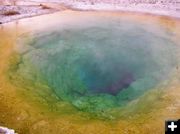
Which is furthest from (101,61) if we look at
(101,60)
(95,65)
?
(95,65)

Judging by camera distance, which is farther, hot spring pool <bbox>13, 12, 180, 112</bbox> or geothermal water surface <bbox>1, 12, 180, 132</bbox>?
hot spring pool <bbox>13, 12, 180, 112</bbox>

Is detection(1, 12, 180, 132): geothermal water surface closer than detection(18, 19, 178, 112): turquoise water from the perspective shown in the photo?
Yes

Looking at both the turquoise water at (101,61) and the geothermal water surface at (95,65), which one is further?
the turquoise water at (101,61)

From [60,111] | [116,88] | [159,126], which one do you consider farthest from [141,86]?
[60,111]

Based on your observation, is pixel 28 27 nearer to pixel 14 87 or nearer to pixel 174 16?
pixel 14 87

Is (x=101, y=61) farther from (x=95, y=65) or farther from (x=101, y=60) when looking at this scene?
(x=95, y=65)
